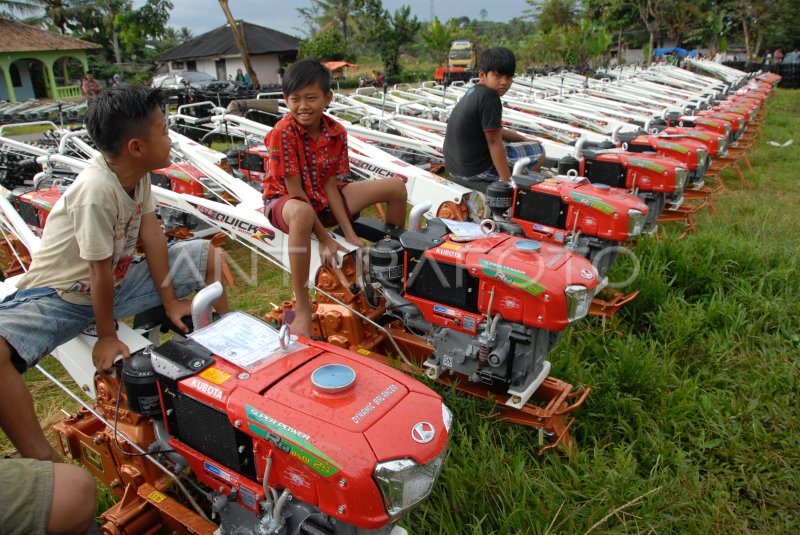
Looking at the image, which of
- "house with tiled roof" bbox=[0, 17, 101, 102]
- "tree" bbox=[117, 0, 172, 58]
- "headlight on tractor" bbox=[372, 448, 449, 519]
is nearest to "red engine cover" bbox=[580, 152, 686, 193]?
"headlight on tractor" bbox=[372, 448, 449, 519]

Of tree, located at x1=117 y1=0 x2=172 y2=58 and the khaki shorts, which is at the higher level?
tree, located at x1=117 y1=0 x2=172 y2=58

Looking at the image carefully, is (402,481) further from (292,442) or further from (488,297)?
(488,297)

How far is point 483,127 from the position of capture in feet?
12.8

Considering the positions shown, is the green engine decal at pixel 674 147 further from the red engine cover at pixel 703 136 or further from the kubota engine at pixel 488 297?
the kubota engine at pixel 488 297

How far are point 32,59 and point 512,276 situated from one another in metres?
32.4

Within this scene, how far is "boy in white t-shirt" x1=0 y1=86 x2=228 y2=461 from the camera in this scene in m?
1.86

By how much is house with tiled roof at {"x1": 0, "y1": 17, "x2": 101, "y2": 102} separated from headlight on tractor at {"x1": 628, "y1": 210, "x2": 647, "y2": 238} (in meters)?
28.7

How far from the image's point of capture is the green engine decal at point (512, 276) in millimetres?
→ 2355

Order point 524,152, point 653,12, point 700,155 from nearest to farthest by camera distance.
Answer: point 524,152 → point 700,155 → point 653,12

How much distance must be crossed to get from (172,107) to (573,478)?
46.9ft

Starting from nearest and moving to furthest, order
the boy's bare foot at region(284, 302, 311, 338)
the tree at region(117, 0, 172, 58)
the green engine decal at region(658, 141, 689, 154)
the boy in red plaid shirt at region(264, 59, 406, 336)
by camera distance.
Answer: the boy's bare foot at region(284, 302, 311, 338) < the boy in red plaid shirt at region(264, 59, 406, 336) < the green engine decal at region(658, 141, 689, 154) < the tree at region(117, 0, 172, 58)

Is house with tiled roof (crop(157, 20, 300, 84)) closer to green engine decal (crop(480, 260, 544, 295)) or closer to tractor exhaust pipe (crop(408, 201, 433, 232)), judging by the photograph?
tractor exhaust pipe (crop(408, 201, 433, 232))

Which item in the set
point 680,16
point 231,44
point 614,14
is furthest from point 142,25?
point 680,16

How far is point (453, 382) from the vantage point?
272 centimetres
